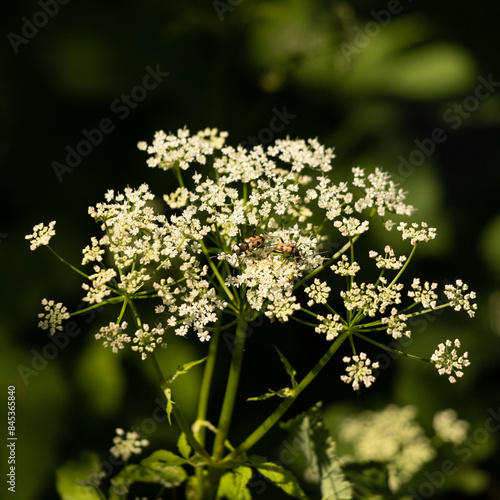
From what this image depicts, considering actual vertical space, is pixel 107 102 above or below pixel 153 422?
above

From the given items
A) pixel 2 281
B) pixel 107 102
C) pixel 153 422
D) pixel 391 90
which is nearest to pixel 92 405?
pixel 153 422

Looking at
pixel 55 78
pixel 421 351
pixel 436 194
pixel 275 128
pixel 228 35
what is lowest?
pixel 421 351

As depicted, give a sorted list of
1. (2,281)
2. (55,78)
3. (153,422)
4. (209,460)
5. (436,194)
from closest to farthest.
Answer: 1. (209,460)
2. (153,422)
3. (2,281)
4. (55,78)
5. (436,194)

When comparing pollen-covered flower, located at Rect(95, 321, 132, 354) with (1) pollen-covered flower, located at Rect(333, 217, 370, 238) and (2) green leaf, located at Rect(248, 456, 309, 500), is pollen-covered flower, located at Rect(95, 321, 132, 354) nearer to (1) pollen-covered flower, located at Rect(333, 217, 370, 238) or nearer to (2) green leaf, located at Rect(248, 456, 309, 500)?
(2) green leaf, located at Rect(248, 456, 309, 500)

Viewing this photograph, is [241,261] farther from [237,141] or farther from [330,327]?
[237,141]

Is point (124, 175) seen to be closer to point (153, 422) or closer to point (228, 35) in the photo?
point (228, 35)

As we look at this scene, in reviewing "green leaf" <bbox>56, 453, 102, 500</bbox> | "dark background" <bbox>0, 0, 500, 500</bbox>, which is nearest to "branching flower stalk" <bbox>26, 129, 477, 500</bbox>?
"green leaf" <bbox>56, 453, 102, 500</bbox>

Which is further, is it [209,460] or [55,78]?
[55,78]
